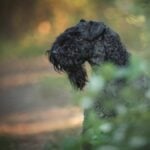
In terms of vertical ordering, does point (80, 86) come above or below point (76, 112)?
below

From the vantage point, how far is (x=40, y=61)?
11227mm

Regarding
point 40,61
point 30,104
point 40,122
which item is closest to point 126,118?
point 40,122

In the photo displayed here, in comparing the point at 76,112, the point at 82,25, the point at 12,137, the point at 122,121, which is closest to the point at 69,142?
the point at 122,121

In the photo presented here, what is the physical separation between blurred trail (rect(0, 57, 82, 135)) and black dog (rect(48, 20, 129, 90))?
357 cm

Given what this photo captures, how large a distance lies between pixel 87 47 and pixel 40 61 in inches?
269

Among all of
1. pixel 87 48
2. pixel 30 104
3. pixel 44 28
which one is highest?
pixel 44 28

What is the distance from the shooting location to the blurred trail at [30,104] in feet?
27.7

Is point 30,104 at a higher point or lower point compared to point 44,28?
lower

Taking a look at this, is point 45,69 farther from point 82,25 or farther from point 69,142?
point 69,142

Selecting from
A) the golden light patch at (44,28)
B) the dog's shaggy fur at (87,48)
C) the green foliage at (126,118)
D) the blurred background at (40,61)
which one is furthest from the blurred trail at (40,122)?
the green foliage at (126,118)

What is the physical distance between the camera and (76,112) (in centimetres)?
876

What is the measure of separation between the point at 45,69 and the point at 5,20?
3.25 m

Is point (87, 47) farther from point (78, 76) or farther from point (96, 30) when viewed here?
point (78, 76)

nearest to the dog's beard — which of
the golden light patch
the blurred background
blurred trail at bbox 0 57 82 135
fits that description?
the blurred background
